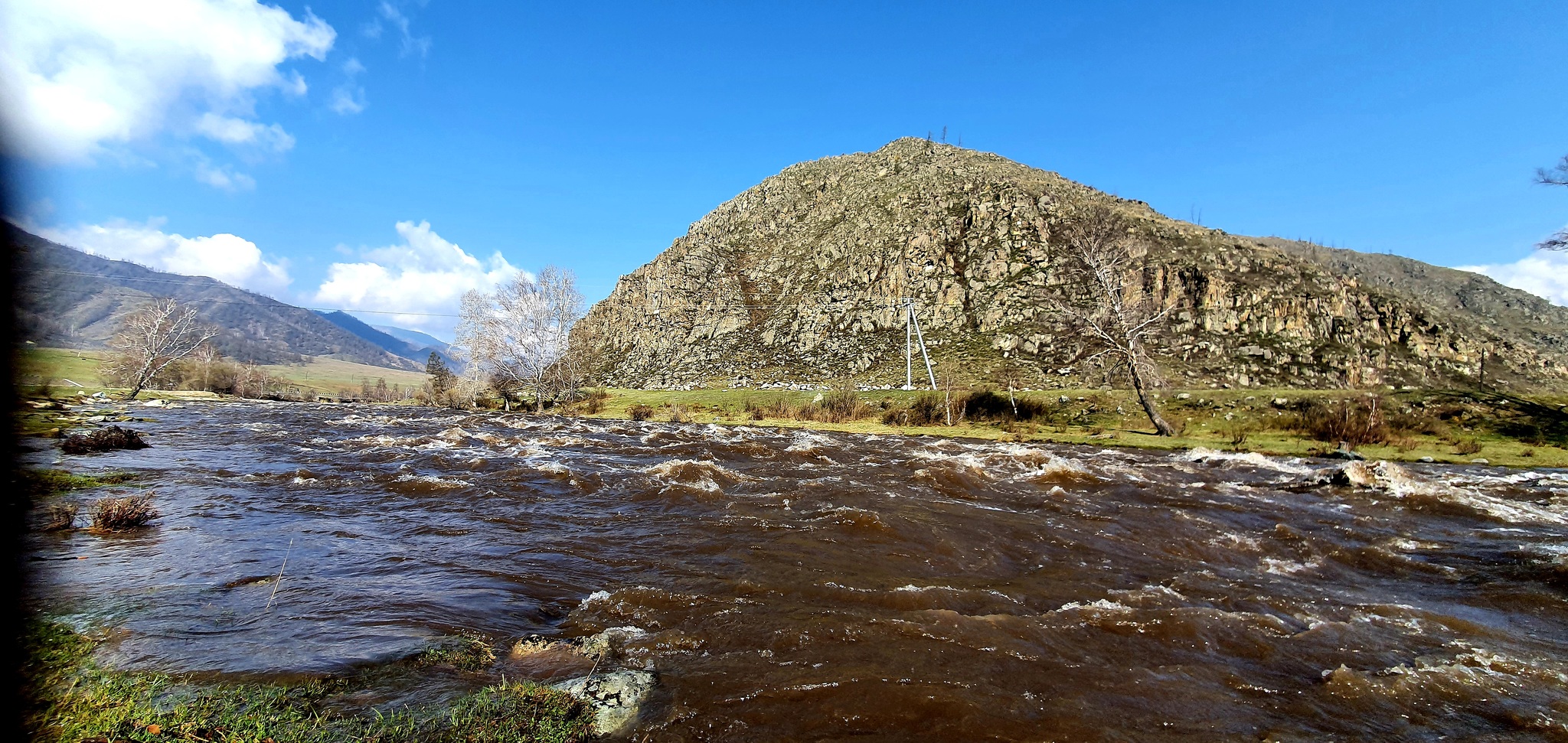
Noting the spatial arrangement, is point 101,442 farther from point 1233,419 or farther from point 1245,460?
point 1233,419

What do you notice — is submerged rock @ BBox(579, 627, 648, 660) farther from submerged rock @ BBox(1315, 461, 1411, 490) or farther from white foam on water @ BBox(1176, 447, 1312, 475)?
white foam on water @ BBox(1176, 447, 1312, 475)

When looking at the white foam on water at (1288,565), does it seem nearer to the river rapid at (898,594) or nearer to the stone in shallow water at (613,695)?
the river rapid at (898,594)

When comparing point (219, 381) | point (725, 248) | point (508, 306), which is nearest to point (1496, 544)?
Result: point (508, 306)

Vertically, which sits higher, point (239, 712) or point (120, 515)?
point (239, 712)

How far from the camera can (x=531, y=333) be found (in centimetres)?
5303

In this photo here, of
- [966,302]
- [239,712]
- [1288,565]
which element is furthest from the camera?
[966,302]

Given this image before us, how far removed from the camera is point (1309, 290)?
229ft

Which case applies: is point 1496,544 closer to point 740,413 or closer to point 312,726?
point 312,726

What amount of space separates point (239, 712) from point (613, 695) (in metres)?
2.00

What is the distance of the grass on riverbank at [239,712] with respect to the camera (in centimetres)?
285

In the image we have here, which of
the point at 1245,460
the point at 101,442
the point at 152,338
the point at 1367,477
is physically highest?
the point at 152,338

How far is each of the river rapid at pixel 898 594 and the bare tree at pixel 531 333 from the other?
38.8 m

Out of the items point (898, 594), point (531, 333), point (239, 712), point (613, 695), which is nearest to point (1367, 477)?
point (898, 594)

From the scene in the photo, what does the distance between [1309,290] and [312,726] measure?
92622mm
